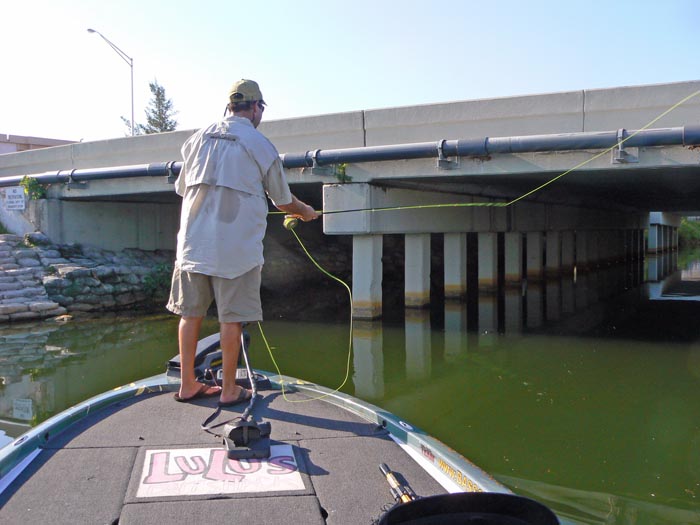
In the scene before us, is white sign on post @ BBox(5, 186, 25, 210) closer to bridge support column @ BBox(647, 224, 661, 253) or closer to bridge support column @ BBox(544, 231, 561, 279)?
bridge support column @ BBox(544, 231, 561, 279)

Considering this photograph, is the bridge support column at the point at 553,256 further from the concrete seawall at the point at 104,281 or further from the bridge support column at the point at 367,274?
the bridge support column at the point at 367,274

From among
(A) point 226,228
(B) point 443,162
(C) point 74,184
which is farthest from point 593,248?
(A) point 226,228

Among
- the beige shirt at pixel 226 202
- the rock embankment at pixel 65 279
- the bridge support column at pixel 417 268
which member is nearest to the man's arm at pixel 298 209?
the beige shirt at pixel 226 202

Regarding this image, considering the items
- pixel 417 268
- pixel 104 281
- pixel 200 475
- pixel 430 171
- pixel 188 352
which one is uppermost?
pixel 430 171

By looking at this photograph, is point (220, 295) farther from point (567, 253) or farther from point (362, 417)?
point (567, 253)

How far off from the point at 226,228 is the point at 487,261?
14567 millimetres

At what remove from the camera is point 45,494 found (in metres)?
2.77

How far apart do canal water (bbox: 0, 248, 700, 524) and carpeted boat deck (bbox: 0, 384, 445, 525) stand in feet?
6.59

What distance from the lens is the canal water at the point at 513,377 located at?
17.4ft

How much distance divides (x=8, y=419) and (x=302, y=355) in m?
4.57

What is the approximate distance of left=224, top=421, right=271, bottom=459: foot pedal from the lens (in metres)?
3.13

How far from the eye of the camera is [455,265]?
16.3 metres

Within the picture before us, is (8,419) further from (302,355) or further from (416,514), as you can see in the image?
(416,514)

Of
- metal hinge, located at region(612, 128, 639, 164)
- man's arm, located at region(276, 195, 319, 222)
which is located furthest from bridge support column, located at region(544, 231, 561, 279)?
man's arm, located at region(276, 195, 319, 222)
